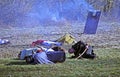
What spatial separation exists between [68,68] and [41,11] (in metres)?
22.8

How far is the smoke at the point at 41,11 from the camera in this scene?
32062mm

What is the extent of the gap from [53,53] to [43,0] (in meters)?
22.9

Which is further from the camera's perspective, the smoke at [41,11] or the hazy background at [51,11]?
the smoke at [41,11]

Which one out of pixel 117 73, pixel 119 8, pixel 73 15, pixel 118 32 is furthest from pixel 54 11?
pixel 117 73

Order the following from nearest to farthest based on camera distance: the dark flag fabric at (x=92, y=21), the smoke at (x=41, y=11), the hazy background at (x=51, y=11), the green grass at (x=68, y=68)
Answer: the green grass at (x=68, y=68) < the dark flag fabric at (x=92, y=21) < the hazy background at (x=51, y=11) < the smoke at (x=41, y=11)

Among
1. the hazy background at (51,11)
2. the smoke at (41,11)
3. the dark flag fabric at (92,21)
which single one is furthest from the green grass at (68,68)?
the smoke at (41,11)

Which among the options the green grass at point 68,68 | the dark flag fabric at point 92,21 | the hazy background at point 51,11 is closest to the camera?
the green grass at point 68,68

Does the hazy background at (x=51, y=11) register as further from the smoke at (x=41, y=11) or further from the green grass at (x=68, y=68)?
the green grass at (x=68, y=68)

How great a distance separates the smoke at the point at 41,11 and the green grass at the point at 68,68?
55.4 feet

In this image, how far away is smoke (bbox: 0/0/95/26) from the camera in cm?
3206

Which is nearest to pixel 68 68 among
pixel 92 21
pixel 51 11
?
pixel 92 21

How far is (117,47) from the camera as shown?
18609mm

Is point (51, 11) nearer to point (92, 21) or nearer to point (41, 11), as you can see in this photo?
point (41, 11)

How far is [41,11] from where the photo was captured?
115 feet
